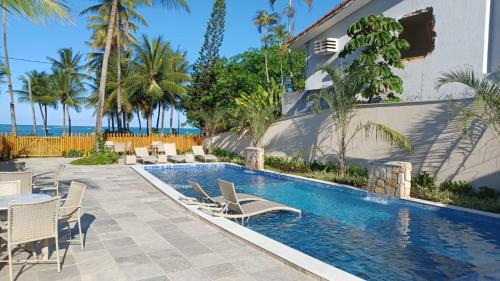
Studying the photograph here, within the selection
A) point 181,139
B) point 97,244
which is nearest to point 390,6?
point 97,244

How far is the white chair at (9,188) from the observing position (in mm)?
5375

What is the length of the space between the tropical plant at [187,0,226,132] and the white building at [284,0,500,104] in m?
12.1

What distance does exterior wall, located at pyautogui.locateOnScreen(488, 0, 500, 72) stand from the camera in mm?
10906

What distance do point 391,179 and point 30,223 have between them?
8.27 m

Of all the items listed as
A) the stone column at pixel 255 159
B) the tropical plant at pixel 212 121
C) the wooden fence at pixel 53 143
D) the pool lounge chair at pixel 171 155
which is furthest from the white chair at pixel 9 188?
the tropical plant at pixel 212 121

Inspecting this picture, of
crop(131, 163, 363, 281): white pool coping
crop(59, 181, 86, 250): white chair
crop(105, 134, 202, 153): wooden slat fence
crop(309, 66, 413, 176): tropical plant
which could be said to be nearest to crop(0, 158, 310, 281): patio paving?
crop(131, 163, 363, 281): white pool coping

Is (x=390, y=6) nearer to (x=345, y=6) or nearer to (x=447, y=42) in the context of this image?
(x=345, y=6)

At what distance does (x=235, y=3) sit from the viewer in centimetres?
2798

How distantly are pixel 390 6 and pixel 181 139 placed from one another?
49.1ft

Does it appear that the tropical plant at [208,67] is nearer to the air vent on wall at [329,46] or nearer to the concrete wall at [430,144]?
the air vent on wall at [329,46]

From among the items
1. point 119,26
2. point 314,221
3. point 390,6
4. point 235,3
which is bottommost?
point 314,221

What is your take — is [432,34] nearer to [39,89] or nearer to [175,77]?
[175,77]

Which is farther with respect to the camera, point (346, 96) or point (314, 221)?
point (346, 96)

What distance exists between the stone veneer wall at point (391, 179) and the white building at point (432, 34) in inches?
152
